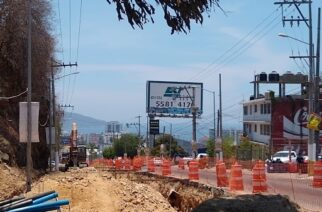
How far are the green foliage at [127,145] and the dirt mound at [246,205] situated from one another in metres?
136

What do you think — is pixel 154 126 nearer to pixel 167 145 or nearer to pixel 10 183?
pixel 167 145

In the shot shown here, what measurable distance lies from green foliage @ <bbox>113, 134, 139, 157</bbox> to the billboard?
51.1m

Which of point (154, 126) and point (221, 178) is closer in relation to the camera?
point (221, 178)

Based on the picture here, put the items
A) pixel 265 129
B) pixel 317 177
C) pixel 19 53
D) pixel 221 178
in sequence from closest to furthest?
pixel 221 178 < pixel 317 177 < pixel 19 53 < pixel 265 129

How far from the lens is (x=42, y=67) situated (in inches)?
1655

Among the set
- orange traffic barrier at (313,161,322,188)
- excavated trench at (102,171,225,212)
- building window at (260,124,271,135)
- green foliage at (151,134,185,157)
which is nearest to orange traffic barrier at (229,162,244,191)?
excavated trench at (102,171,225,212)

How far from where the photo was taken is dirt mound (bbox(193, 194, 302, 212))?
881 centimetres

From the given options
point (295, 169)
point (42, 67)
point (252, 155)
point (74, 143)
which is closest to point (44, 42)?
point (42, 67)

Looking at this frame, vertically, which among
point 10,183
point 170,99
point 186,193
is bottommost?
point 186,193

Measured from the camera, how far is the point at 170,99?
313 feet

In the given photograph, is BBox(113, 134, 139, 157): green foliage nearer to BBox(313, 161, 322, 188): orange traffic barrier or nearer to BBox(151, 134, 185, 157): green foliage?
BBox(151, 134, 185, 157): green foliage

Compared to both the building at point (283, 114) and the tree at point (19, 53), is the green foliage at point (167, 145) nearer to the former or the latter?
the building at point (283, 114)

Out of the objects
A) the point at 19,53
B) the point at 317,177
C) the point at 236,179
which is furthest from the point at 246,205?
the point at 19,53

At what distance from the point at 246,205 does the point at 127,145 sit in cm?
13878
